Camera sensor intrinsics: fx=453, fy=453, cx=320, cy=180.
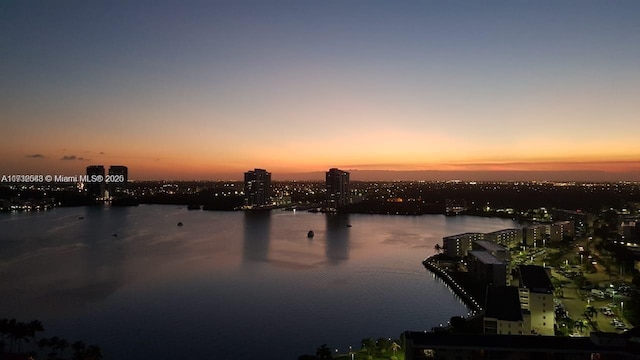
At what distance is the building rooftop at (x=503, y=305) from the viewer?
418 centimetres

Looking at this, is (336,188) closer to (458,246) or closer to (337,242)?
(337,242)

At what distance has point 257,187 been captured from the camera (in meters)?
26.1

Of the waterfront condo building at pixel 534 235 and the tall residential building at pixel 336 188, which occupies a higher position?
the tall residential building at pixel 336 188

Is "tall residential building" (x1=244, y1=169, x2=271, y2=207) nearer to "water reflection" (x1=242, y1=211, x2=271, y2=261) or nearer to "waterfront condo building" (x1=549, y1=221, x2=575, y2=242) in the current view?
"water reflection" (x1=242, y1=211, x2=271, y2=261)

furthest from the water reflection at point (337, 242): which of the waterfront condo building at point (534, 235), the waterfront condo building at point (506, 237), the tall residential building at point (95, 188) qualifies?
the tall residential building at point (95, 188)

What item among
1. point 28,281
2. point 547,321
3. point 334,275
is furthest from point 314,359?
point 28,281

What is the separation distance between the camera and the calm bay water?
4.89 metres

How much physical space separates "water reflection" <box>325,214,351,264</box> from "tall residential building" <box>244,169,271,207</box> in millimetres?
9112

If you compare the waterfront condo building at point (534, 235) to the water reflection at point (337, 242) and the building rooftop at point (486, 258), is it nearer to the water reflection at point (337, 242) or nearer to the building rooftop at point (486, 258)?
the building rooftop at point (486, 258)

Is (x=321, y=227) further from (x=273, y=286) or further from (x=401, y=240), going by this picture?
(x=273, y=286)

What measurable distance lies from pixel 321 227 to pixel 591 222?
871cm

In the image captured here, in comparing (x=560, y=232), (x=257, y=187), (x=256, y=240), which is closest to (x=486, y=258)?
(x=560, y=232)

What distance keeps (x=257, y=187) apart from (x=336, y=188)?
4.61 m

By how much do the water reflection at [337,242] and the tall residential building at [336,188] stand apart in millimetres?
7025
